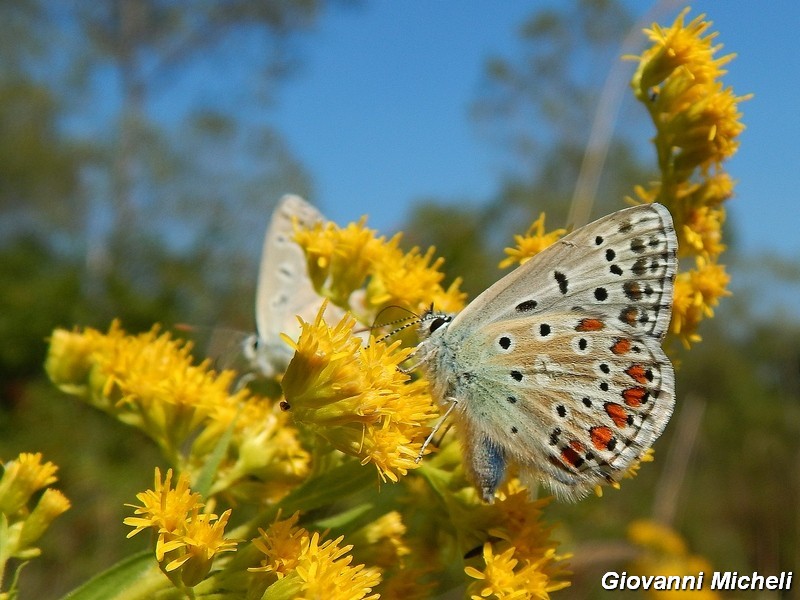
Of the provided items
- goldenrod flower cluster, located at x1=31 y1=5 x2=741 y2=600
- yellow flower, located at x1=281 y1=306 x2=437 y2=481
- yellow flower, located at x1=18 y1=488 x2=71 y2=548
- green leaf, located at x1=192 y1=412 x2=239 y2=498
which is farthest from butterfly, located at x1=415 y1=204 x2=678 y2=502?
yellow flower, located at x1=18 y1=488 x2=71 y2=548

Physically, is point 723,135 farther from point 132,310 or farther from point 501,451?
point 132,310

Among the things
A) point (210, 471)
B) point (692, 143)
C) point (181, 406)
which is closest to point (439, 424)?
point (210, 471)

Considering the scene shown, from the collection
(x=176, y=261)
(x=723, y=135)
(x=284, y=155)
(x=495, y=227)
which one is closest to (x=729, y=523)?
(x=495, y=227)

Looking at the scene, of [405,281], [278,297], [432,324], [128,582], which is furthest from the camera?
[278,297]

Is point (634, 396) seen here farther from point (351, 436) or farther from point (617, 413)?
point (351, 436)

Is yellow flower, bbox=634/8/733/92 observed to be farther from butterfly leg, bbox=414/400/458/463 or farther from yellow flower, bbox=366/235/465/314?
butterfly leg, bbox=414/400/458/463

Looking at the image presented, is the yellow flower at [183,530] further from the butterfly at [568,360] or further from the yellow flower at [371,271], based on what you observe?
the yellow flower at [371,271]

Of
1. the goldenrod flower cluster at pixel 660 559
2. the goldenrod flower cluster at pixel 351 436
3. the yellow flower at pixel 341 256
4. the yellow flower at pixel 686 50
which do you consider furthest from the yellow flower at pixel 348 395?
the goldenrod flower cluster at pixel 660 559
